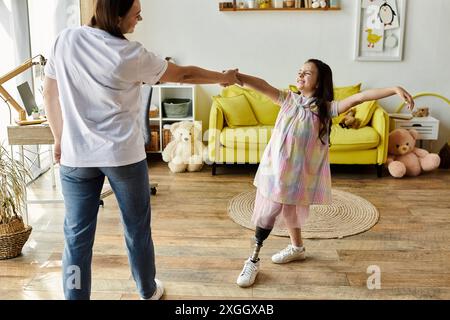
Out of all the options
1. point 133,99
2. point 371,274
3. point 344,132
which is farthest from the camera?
point 344,132

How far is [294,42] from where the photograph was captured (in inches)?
202

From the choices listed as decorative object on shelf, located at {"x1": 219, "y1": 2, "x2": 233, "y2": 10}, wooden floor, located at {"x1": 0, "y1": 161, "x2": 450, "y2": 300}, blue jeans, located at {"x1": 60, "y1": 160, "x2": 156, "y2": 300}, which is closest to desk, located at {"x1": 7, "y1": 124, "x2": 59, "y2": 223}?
wooden floor, located at {"x1": 0, "y1": 161, "x2": 450, "y2": 300}

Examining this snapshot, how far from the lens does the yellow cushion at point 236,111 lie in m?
4.72

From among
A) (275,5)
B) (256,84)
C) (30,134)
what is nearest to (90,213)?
(256,84)

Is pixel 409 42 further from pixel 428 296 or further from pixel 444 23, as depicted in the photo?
pixel 428 296

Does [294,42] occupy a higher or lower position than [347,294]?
higher

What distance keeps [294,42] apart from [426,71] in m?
1.35

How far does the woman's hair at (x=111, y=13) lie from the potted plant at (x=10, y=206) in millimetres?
1364

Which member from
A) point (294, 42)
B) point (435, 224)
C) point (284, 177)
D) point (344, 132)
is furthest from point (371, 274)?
point (294, 42)

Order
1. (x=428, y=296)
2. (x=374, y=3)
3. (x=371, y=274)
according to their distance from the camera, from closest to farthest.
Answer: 1. (x=428, y=296)
2. (x=371, y=274)
3. (x=374, y=3)

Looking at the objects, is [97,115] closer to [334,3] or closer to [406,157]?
[406,157]

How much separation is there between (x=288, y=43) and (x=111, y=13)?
353cm

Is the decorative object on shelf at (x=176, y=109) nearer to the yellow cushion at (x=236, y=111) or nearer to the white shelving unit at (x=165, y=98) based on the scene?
the white shelving unit at (x=165, y=98)

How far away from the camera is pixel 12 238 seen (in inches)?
114
